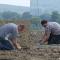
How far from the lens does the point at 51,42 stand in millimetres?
13312

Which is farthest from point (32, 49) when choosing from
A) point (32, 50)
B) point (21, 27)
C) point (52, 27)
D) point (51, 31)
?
point (52, 27)

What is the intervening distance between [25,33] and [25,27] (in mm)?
239

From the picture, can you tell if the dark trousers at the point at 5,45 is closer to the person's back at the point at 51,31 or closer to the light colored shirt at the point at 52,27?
the person's back at the point at 51,31

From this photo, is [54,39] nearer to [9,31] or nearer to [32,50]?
[32,50]

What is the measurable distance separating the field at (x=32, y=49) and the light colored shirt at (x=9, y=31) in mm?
191

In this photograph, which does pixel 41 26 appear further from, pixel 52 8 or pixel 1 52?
pixel 1 52

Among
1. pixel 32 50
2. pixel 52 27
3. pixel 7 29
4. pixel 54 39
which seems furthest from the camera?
pixel 54 39

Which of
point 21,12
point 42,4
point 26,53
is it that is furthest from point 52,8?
point 26,53

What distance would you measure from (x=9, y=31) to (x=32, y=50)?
44.4 inches

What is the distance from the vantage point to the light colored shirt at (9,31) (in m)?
13.0

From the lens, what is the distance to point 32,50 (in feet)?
41.8

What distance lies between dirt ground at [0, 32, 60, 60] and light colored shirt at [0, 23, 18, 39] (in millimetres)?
274

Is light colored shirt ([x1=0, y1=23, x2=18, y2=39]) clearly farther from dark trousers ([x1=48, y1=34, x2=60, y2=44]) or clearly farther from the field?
dark trousers ([x1=48, y1=34, x2=60, y2=44])

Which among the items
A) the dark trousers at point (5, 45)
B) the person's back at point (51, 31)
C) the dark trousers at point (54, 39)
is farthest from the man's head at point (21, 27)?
the dark trousers at point (54, 39)
